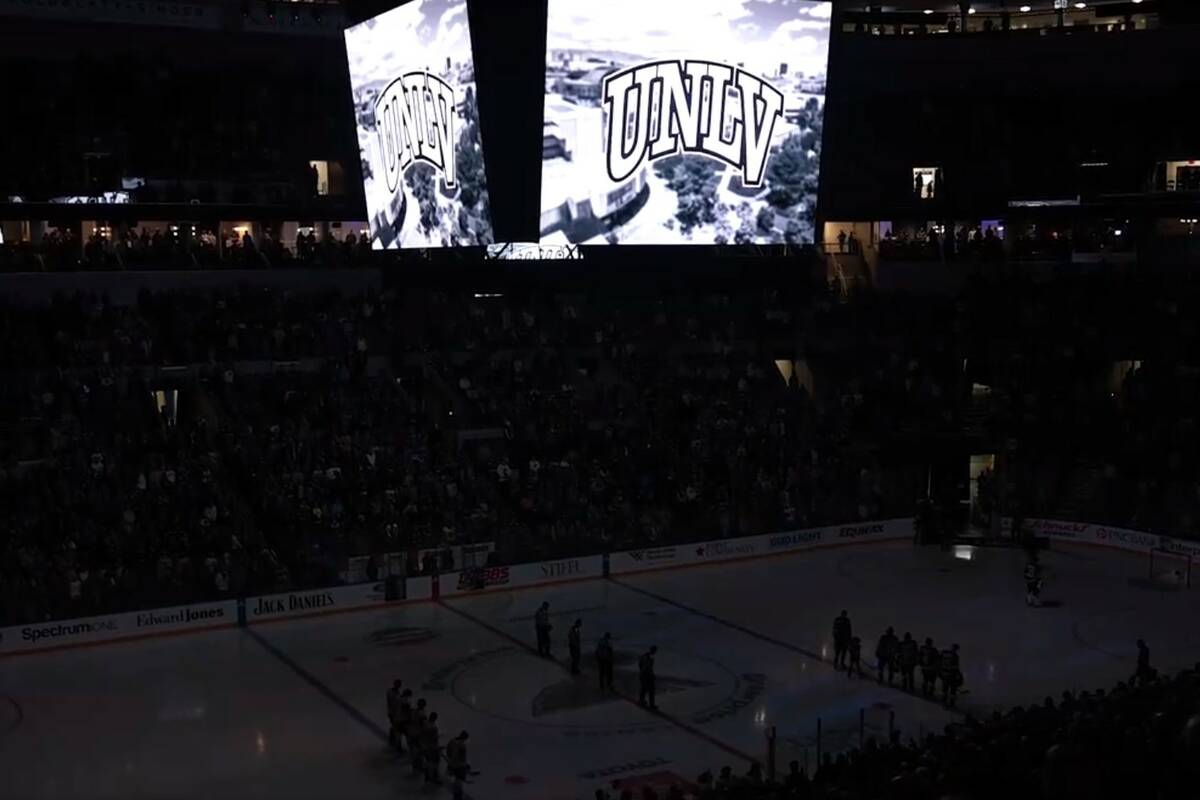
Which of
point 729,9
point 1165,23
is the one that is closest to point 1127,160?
point 1165,23

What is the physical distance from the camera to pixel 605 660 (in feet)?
83.4

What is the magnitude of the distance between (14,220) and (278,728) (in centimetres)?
2291

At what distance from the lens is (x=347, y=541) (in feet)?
106

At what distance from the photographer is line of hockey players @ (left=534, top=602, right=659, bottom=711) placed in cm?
2433

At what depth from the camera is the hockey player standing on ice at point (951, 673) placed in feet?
79.8

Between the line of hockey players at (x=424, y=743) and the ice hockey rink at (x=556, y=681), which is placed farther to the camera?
the ice hockey rink at (x=556, y=681)

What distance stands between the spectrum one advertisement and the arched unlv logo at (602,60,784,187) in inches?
109

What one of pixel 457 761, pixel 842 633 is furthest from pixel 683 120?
pixel 457 761

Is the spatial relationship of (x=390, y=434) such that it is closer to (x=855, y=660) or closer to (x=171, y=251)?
(x=171, y=251)

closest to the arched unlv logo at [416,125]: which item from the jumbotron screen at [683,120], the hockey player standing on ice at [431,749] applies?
the jumbotron screen at [683,120]

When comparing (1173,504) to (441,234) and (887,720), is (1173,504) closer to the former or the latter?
(887,720)

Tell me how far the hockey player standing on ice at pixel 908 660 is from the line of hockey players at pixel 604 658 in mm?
4180

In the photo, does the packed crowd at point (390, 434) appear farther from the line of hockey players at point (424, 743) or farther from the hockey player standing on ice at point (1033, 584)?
the line of hockey players at point (424, 743)

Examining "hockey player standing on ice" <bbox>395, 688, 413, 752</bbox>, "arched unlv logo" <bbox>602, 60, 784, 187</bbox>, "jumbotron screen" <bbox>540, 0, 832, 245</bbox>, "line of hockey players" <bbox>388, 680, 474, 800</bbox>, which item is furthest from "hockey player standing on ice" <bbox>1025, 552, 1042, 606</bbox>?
"hockey player standing on ice" <bbox>395, 688, 413, 752</bbox>
